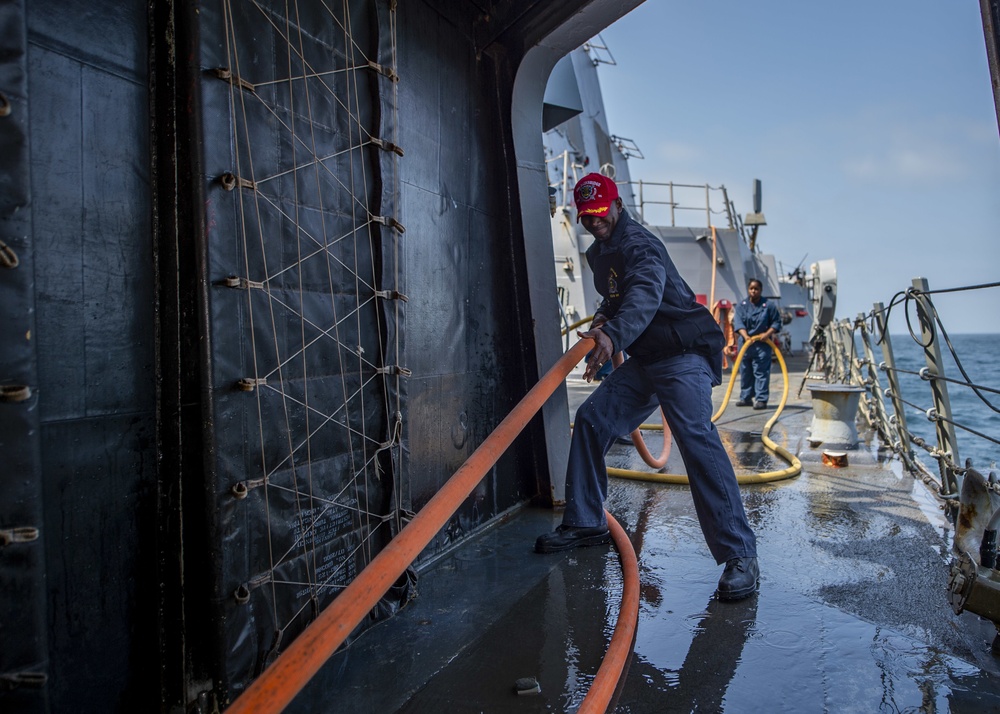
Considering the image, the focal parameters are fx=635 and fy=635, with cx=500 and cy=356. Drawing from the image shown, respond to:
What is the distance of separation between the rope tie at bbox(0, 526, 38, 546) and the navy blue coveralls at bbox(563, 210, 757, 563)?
2114 millimetres

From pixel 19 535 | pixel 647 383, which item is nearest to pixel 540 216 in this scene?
pixel 647 383

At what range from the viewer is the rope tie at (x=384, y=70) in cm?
260

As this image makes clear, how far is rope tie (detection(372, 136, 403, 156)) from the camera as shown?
2.60 meters

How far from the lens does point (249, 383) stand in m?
1.95

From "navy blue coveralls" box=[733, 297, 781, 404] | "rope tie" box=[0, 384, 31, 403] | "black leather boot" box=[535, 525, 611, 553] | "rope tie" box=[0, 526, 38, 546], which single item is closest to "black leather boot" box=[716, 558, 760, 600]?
"black leather boot" box=[535, 525, 611, 553]

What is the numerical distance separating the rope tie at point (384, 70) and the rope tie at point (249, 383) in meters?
1.40

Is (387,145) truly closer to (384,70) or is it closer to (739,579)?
(384,70)

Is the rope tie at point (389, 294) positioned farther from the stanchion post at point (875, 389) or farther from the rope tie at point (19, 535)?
the stanchion post at point (875, 389)

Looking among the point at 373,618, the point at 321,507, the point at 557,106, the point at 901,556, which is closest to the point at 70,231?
the point at 321,507

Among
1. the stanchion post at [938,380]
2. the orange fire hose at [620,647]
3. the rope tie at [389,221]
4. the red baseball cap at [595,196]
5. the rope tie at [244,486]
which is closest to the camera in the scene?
the orange fire hose at [620,647]

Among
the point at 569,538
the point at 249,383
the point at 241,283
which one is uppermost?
the point at 241,283

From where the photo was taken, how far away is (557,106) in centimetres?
514

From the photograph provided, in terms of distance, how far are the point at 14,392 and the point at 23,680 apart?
649 millimetres

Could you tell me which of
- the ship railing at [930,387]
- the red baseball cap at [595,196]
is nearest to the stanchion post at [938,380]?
the ship railing at [930,387]
